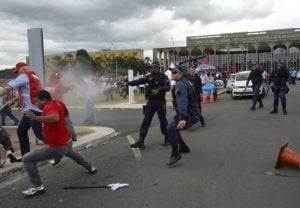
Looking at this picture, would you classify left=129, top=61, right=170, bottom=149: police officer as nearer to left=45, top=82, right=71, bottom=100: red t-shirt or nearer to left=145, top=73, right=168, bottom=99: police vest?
left=145, top=73, right=168, bottom=99: police vest

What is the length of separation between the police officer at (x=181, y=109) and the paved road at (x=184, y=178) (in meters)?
0.35

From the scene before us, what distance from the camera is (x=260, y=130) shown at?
1195cm

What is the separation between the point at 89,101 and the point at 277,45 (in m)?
93.2

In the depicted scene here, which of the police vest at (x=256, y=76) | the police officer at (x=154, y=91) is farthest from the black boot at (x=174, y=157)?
the police vest at (x=256, y=76)

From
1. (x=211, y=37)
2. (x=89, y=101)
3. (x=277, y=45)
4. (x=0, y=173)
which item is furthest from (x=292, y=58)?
(x=0, y=173)

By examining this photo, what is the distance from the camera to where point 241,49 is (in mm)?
105250

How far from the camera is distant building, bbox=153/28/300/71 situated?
101250 mm

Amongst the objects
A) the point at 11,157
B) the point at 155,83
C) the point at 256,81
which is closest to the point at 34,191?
the point at 11,157

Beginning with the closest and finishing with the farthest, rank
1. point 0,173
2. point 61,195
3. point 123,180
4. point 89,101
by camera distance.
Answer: point 61,195
point 123,180
point 0,173
point 89,101

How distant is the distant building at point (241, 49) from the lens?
101250 millimetres

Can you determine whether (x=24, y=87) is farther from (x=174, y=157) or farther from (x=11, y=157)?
(x=174, y=157)

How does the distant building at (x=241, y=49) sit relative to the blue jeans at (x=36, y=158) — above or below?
above

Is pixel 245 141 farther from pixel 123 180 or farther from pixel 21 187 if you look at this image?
pixel 21 187

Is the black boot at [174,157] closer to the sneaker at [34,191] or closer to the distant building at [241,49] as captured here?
the sneaker at [34,191]
